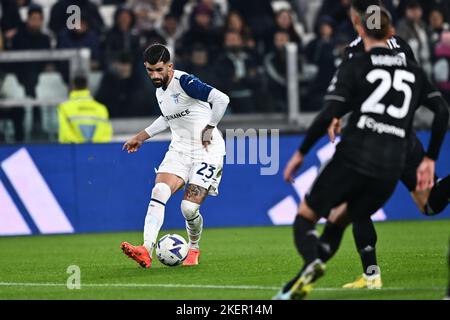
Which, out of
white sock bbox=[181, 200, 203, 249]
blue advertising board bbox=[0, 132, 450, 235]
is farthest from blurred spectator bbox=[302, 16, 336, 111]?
white sock bbox=[181, 200, 203, 249]

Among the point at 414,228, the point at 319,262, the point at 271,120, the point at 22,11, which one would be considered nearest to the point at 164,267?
the point at 319,262

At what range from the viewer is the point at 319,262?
802 cm

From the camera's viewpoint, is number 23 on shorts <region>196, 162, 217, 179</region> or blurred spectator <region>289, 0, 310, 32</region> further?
blurred spectator <region>289, 0, 310, 32</region>

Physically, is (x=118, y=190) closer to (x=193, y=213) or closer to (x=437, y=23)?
(x=193, y=213)

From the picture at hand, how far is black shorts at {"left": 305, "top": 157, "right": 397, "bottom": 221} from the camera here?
27.1 feet

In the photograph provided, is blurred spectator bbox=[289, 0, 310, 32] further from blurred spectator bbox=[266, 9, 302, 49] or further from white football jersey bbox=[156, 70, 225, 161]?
white football jersey bbox=[156, 70, 225, 161]

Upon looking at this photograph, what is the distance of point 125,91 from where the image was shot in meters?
18.8

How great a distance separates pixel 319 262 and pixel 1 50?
1248 cm

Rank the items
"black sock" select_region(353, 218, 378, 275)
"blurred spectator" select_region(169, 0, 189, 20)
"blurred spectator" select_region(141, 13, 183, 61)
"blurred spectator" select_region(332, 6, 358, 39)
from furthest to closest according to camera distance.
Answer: "blurred spectator" select_region(169, 0, 189, 20) < "blurred spectator" select_region(332, 6, 358, 39) < "blurred spectator" select_region(141, 13, 183, 61) < "black sock" select_region(353, 218, 378, 275)

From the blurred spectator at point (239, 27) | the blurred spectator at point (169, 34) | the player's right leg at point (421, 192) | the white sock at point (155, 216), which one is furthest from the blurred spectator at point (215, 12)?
the player's right leg at point (421, 192)

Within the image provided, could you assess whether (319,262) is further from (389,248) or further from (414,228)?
(414,228)

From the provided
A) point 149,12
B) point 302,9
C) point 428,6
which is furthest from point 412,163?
point 302,9

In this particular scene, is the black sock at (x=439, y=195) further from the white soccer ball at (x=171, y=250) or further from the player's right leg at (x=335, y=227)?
the white soccer ball at (x=171, y=250)

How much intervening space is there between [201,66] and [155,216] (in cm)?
791
